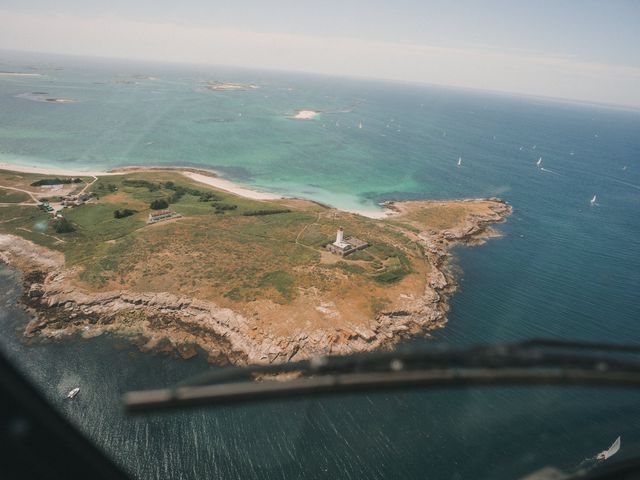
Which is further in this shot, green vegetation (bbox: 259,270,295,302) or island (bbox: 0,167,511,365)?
green vegetation (bbox: 259,270,295,302)

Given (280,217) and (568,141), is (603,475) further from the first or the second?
(568,141)

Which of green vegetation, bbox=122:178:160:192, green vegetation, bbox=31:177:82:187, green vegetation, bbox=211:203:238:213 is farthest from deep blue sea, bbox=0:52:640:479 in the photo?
green vegetation, bbox=122:178:160:192

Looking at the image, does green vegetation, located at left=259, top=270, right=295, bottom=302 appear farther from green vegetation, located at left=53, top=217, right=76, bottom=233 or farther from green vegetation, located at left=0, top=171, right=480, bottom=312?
green vegetation, located at left=53, top=217, right=76, bottom=233

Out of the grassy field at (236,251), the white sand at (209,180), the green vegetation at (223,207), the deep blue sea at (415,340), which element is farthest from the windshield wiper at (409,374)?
the white sand at (209,180)

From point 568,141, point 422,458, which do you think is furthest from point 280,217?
point 568,141

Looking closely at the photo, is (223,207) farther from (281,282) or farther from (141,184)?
(281,282)

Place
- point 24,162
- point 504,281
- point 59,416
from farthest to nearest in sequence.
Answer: point 24,162
point 504,281
point 59,416
